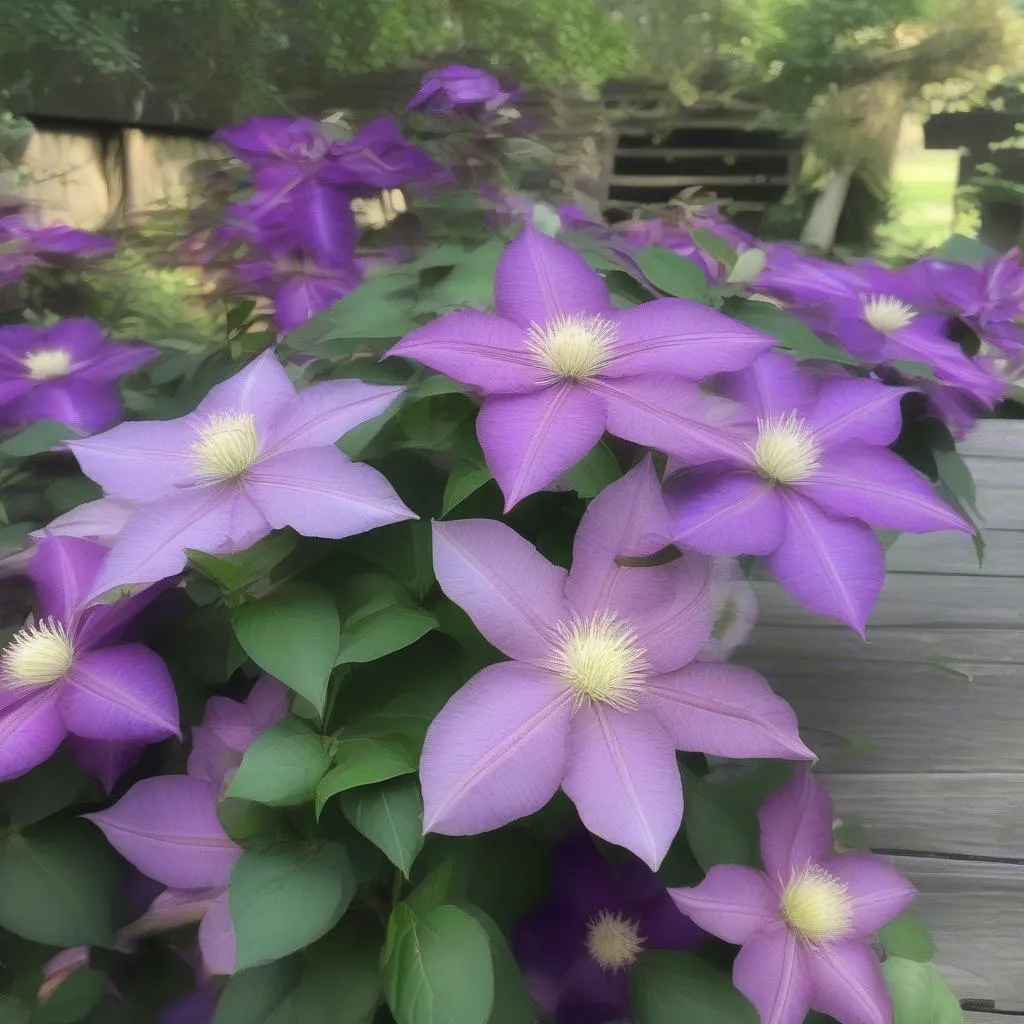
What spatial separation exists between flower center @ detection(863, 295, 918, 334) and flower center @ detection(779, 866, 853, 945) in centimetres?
28

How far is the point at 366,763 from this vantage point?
0.26m

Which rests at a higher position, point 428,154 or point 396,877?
point 428,154

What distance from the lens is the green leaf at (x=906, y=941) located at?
380mm

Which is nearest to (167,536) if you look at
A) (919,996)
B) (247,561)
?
(247,561)

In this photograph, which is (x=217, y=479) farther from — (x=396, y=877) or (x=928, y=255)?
(x=928, y=255)

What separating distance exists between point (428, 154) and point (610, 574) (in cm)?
38

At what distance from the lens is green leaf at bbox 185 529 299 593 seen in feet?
0.90

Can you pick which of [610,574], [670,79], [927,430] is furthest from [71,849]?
[670,79]

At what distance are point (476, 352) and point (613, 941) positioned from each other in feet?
0.78

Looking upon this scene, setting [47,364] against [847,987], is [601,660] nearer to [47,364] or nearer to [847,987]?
[847,987]

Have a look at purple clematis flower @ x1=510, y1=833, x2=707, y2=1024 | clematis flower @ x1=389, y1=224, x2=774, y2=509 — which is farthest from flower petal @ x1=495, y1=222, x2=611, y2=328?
purple clematis flower @ x1=510, y1=833, x2=707, y2=1024

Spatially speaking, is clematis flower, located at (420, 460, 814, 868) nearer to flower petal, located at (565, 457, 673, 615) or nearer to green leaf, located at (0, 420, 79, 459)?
flower petal, located at (565, 457, 673, 615)

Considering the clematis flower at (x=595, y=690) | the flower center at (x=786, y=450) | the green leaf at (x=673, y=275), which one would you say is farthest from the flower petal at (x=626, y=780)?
the green leaf at (x=673, y=275)

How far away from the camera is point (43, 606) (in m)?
0.33
